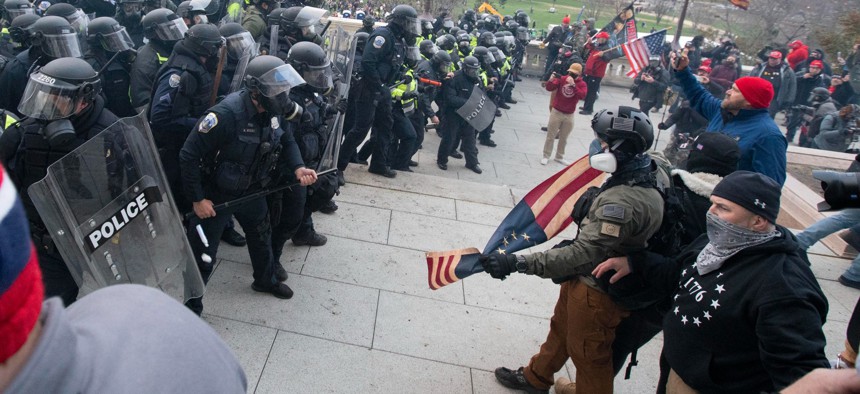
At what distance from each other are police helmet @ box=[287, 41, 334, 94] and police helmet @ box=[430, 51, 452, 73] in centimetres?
391

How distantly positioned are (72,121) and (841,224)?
270 inches

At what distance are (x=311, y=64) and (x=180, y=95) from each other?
110cm

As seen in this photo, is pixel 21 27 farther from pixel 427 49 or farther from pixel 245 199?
pixel 427 49

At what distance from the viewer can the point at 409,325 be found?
4.66 m

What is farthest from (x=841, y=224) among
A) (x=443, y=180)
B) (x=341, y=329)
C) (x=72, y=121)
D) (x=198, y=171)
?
(x=72, y=121)

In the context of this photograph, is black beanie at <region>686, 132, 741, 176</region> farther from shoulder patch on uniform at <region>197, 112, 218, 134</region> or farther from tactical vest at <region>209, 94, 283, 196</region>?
shoulder patch on uniform at <region>197, 112, 218, 134</region>

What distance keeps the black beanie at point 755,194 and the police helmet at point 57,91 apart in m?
3.41

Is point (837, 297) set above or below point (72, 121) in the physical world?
below

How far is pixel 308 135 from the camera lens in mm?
5273

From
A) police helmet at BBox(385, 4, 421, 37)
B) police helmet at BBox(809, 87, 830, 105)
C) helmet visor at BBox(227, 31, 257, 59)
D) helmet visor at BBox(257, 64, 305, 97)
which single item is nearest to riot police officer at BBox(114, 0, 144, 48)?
helmet visor at BBox(227, 31, 257, 59)

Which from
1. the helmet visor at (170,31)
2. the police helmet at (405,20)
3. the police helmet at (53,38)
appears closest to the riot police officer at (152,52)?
the helmet visor at (170,31)

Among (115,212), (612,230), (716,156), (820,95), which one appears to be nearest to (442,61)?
(716,156)

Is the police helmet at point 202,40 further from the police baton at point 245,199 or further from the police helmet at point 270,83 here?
the police baton at point 245,199

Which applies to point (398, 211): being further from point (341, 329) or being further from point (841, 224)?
point (841, 224)
